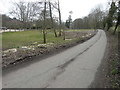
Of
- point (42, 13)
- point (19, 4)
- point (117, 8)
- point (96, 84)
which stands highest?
point (19, 4)

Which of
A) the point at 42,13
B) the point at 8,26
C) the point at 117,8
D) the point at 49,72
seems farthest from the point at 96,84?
the point at 8,26

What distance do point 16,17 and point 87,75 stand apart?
5538 centimetres

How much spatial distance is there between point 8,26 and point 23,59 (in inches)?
2240

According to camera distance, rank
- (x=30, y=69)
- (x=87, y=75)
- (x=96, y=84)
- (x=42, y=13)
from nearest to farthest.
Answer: (x=96, y=84) < (x=87, y=75) < (x=30, y=69) < (x=42, y=13)

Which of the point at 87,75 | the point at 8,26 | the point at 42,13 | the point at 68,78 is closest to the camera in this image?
the point at 68,78

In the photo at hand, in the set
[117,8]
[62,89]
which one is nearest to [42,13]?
[62,89]

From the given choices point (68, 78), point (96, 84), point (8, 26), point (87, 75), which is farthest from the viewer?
point (8, 26)

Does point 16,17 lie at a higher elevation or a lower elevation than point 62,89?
higher

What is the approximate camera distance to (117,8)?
27578 mm

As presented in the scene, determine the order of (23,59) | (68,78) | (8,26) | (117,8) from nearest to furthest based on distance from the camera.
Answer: (68,78) < (23,59) < (117,8) < (8,26)

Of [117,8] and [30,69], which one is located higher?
[117,8]

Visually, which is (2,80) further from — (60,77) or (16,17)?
(16,17)

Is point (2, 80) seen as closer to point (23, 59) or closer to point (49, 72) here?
point (49, 72)

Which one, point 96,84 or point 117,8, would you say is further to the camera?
point 117,8
